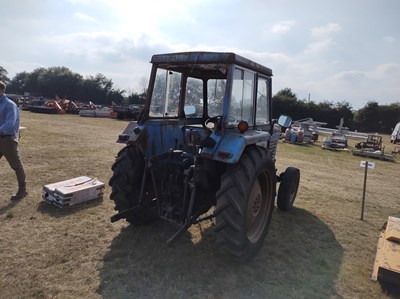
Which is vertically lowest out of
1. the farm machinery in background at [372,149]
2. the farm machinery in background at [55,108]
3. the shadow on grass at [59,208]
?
the shadow on grass at [59,208]

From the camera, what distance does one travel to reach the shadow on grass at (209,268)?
2.80 metres

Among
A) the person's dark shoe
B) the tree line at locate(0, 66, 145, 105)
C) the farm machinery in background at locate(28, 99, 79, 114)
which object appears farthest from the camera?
the tree line at locate(0, 66, 145, 105)

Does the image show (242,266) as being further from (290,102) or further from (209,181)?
(290,102)

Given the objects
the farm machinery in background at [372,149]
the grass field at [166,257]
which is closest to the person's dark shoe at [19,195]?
the grass field at [166,257]

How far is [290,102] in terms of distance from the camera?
32.9 meters

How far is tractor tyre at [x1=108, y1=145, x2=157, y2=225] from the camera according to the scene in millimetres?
3625

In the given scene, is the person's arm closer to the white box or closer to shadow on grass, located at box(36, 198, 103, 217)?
the white box

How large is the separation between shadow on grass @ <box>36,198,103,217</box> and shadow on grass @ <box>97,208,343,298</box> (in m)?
0.98

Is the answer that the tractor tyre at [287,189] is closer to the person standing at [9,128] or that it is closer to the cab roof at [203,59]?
the cab roof at [203,59]

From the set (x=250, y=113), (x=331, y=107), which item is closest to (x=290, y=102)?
Answer: (x=331, y=107)

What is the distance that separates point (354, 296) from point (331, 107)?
111 ft

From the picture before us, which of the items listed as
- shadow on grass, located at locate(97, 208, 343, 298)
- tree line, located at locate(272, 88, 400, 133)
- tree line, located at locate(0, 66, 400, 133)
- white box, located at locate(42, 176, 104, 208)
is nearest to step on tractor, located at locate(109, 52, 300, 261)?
shadow on grass, located at locate(97, 208, 343, 298)

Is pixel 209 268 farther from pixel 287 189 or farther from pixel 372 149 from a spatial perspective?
pixel 372 149

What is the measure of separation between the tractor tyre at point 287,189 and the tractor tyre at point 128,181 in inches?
88.0
